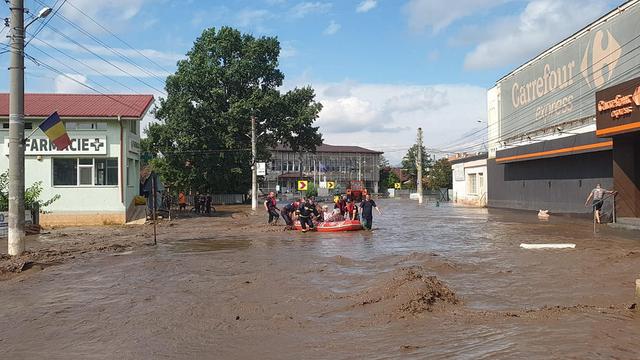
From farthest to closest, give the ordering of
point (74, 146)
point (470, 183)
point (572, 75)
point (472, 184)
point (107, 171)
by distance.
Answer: point (470, 183), point (472, 184), point (572, 75), point (107, 171), point (74, 146)

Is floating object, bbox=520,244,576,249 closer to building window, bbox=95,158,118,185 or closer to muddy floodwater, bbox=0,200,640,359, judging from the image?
muddy floodwater, bbox=0,200,640,359

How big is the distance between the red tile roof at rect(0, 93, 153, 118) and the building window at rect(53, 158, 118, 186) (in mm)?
2353

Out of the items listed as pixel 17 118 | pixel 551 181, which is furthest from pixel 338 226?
pixel 551 181

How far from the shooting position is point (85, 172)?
29.0 meters

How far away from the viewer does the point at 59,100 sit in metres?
31.1

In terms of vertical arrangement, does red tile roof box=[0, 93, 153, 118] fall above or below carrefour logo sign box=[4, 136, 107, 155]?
above

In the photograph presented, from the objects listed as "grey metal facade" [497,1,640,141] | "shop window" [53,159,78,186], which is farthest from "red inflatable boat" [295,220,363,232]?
"shop window" [53,159,78,186]

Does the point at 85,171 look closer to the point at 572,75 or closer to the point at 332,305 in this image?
the point at 332,305

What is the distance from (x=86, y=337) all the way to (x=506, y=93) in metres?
38.1

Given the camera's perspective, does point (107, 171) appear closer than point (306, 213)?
No

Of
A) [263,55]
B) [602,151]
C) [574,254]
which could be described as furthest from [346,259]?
[263,55]

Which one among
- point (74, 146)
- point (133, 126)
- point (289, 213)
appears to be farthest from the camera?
point (133, 126)

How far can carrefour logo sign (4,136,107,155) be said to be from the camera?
2827 centimetres

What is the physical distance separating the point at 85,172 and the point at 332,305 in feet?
78.2
